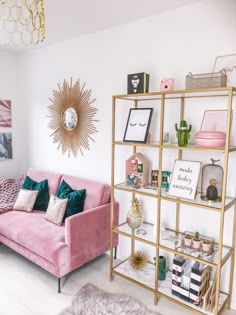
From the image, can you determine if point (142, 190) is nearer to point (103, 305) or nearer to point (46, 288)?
point (103, 305)

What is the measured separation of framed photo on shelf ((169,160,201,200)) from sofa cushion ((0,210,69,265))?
1112 mm

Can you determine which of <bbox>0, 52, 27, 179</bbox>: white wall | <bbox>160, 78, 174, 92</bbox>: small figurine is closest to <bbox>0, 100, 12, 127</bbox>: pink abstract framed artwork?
<bbox>0, 52, 27, 179</bbox>: white wall

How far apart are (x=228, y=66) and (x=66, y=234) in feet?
6.45

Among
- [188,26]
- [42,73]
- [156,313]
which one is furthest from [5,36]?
[156,313]

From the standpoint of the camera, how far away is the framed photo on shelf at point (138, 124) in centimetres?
235

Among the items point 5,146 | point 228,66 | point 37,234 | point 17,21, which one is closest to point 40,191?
point 37,234

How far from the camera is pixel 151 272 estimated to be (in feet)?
8.34

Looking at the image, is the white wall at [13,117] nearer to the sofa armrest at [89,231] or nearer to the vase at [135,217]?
the sofa armrest at [89,231]

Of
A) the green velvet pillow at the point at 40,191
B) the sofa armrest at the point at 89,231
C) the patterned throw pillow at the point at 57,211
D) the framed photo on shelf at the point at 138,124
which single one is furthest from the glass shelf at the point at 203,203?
the green velvet pillow at the point at 40,191

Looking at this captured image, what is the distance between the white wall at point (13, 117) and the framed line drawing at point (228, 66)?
3.00 metres

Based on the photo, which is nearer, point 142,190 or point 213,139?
point 213,139

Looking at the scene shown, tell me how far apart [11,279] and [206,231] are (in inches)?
75.1

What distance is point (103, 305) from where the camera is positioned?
2.16 metres

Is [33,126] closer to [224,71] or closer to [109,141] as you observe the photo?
[109,141]
